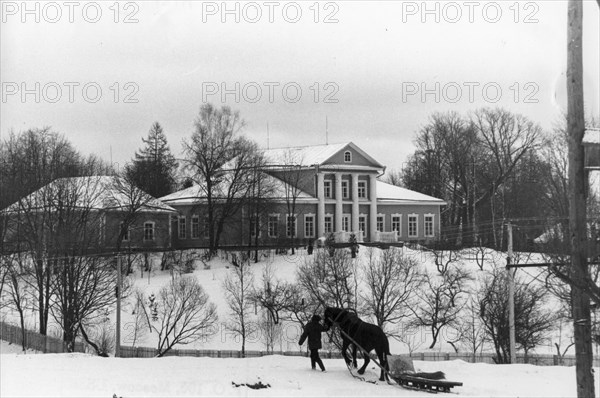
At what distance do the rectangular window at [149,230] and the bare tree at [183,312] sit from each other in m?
12.3

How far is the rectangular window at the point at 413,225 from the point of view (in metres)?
62.8

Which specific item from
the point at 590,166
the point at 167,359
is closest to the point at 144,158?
the point at 167,359

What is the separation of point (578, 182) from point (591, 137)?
1.82 ft

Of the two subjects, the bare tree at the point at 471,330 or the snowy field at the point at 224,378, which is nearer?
the snowy field at the point at 224,378

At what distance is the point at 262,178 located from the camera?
2254 inches

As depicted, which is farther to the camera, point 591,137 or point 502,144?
point 502,144

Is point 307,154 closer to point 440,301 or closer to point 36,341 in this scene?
point 440,301

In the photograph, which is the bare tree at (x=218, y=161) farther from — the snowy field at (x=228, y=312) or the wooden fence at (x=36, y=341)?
the wooden fence at (x=36, y=341)

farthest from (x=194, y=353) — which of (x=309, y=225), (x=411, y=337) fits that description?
(x=309, y=225)

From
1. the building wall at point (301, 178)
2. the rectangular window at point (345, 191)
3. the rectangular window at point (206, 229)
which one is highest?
the building wall at point (301, 178)

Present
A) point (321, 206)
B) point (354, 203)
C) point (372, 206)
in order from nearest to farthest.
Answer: point (321, 206) → point (354, 203) → point (372, 206)

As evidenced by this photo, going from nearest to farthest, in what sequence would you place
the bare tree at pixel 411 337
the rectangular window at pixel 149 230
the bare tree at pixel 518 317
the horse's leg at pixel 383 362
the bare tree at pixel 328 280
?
1. the horse's leg at pixel 383 362
2. the bare tree at pixel 518 317
3. the bare tree at pixel 411 337
4. the bare tree at pixel 328 280
5. the rectangular window at pixel 149 230

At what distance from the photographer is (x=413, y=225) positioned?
6300 cm

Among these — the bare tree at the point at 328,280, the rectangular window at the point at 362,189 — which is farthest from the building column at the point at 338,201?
the bare tree at the point at 328,280
